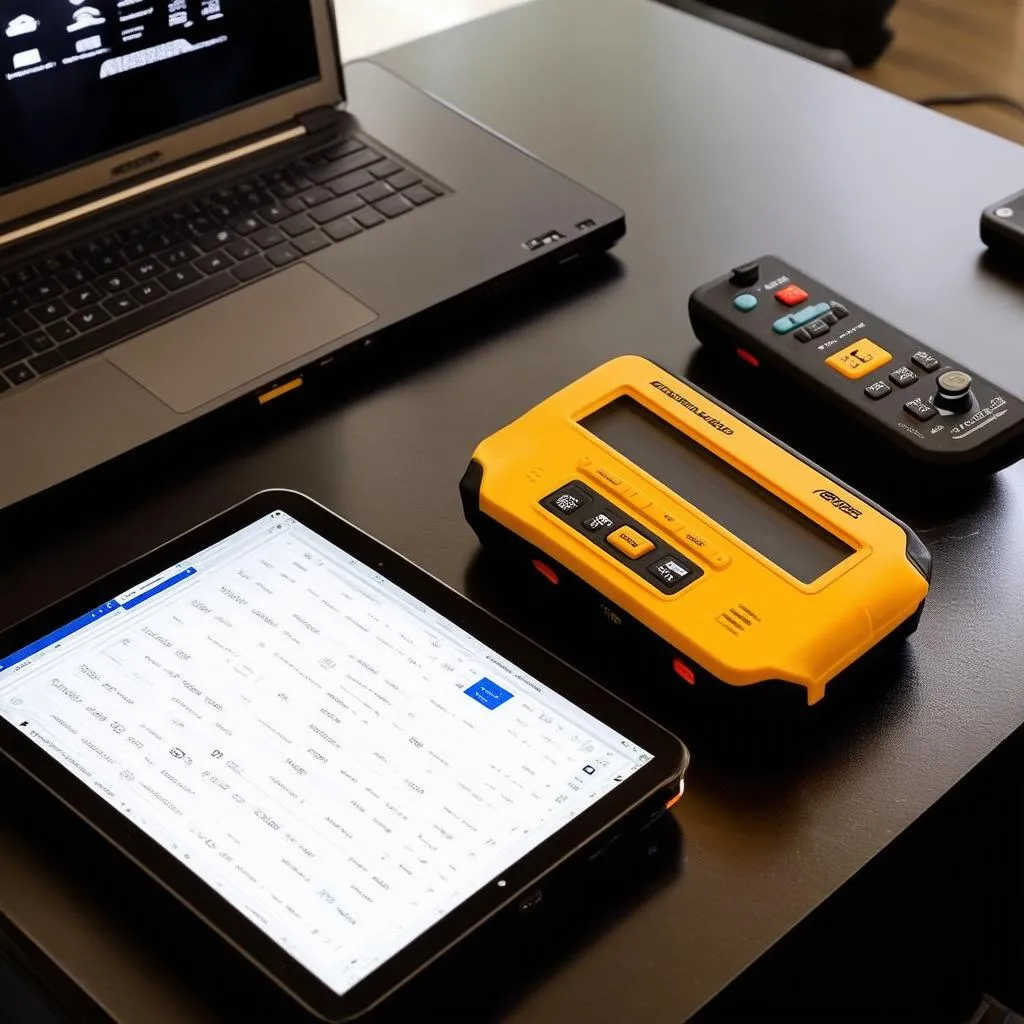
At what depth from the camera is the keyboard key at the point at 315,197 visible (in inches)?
32.1

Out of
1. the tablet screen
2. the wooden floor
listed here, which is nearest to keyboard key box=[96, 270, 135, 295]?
the tablet screen

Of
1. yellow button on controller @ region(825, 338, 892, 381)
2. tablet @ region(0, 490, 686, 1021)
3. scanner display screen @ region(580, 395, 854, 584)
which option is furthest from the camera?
yellow button on controller @ region(825, 338, 892, 381)

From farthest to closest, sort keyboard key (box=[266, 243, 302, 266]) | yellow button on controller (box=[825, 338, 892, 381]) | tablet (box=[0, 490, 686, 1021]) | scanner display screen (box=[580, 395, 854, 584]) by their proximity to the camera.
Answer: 1. keyboard key (box=[266, 243, 302, 266])
2. yellow button on controller (box=[825, 338, 892, 381])
3. scanner display screen (box=[580, 395, 854, 584])
4. tablet (box=[0, 490, 686, 1021])

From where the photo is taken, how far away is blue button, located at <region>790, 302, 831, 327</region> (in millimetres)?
704

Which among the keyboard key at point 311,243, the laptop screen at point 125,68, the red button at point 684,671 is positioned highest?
the laptop screen at point 125,68

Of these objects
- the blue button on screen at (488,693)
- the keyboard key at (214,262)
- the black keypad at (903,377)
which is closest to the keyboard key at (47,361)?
the keyboard key at (214,262)

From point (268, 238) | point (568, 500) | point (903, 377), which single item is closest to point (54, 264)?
point (268, 238)

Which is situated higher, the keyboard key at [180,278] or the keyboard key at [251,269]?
the keyboard key at [180,278]

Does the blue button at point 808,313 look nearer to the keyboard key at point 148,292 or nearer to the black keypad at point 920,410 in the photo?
the black keypad at point 920,410

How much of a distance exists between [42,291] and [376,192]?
8.1 inches

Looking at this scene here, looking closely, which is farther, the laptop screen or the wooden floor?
the wooden floor

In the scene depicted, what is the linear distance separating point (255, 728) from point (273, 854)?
0.06 meters

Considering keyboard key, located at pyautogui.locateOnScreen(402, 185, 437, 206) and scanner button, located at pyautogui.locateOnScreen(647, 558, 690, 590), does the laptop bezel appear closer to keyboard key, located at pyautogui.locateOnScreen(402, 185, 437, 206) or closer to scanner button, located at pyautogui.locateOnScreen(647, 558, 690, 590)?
keyboard key, located at pyautogui.locateOnScreen(402, 185, 437, 206)

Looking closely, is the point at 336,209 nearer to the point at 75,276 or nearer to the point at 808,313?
the point at 75,276
